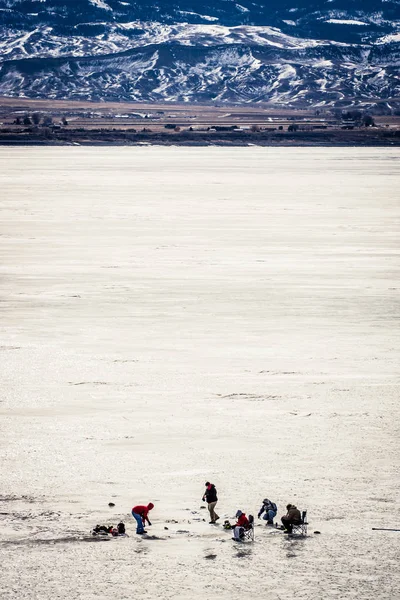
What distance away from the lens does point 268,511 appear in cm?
1694

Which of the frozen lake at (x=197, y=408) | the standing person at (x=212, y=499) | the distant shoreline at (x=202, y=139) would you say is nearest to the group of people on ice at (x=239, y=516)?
the standing person at (x=212, y=499)

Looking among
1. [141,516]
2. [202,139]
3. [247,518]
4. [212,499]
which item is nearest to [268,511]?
[247,518]

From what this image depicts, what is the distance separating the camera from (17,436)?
21031mm

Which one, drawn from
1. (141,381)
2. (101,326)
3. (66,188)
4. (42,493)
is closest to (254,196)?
(66,188)

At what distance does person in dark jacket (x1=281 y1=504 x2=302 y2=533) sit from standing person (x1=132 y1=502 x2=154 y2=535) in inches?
71.9

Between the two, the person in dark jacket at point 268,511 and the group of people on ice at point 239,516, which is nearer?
the group of people on ice at point 239,516

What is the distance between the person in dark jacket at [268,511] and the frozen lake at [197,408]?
0.19 meters

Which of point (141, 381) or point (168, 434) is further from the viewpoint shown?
point (141, 381)

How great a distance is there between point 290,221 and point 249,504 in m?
41.6

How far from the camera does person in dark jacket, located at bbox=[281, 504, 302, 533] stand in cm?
1664

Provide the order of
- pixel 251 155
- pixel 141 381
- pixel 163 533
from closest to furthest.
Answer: pixel 163 533, pixel 141 381, pixel 251 155

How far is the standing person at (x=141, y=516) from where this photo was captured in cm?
1659

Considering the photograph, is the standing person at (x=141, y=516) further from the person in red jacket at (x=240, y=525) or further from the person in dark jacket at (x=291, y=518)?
the person in dark jacket at (x=291, y=518)

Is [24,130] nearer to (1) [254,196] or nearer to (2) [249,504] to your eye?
(1) [254,196]
